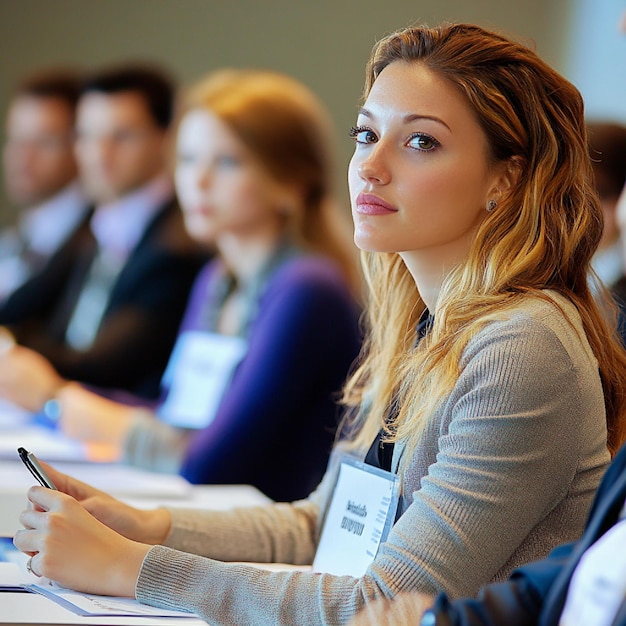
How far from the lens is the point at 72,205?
4867mm

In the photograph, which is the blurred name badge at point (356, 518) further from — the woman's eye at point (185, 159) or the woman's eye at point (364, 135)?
the woman's eye at point (185, 159)

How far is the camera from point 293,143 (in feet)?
9.44

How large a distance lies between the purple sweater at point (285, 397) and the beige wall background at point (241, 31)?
9.92 feet

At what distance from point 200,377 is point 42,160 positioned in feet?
8.79

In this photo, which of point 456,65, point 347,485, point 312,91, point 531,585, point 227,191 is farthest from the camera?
point 312,91

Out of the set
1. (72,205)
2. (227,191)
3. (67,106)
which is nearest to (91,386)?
(227,191)

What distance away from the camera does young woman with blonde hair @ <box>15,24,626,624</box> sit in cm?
121

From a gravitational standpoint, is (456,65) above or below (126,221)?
above

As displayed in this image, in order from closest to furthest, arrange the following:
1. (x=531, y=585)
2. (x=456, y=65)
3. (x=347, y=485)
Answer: (x=531, y=585) < (x=456, y=65) < (x=347, y=485)

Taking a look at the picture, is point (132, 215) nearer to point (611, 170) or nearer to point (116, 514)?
point (611, 170)

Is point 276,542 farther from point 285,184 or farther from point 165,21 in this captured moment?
point 165,21

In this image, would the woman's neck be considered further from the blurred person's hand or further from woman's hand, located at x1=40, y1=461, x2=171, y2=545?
the blurred person's hand

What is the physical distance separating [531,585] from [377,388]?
62 cm

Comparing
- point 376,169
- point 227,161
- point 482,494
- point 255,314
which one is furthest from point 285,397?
point 482,494
